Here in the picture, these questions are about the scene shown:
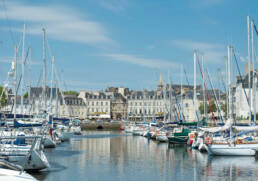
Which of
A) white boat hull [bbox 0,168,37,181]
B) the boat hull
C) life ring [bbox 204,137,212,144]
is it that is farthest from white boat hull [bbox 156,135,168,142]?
white boat hull [bbox 0,168,37,181]

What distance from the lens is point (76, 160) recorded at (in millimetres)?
37031

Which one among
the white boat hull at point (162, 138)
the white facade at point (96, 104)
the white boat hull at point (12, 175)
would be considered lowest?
the white boat hull at point (162, 138)

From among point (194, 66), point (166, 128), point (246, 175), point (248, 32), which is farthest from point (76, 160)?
point (166, 128)

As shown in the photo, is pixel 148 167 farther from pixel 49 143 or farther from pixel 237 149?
pixel 49 143

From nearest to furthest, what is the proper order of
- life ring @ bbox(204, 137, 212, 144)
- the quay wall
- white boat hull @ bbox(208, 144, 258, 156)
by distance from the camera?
white boat hull @ bbox(208, 144, 258, 156)
life ring @ bbox(204, 137, 212, 144)
the quay wall

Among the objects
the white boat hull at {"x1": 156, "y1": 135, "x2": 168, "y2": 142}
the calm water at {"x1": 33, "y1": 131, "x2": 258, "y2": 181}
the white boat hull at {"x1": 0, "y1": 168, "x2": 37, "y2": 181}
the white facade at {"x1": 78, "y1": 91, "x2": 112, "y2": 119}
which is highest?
the white facade at {"x1": 78, "y1": 91, "x2": 112, "y2": 119}

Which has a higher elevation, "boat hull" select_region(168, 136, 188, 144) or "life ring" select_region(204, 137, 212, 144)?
"life ring" select_region(204, 137, 212, 144)

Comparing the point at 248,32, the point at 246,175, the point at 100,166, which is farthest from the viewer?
the point at 248,32

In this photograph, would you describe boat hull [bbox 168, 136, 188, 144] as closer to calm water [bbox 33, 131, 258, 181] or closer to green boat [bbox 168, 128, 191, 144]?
green boat [bbox 168, 128, 191, 144]

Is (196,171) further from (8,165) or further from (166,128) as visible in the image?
(166,128)

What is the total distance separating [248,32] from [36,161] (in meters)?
27.9

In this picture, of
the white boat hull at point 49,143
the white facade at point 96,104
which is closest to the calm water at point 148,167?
the white boat hull at point 49,143

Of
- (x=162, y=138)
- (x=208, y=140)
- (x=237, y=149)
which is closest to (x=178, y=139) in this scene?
(x=162, y=138)

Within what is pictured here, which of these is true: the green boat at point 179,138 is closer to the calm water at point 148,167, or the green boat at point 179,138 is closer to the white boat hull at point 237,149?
the calm water at point 148,167
